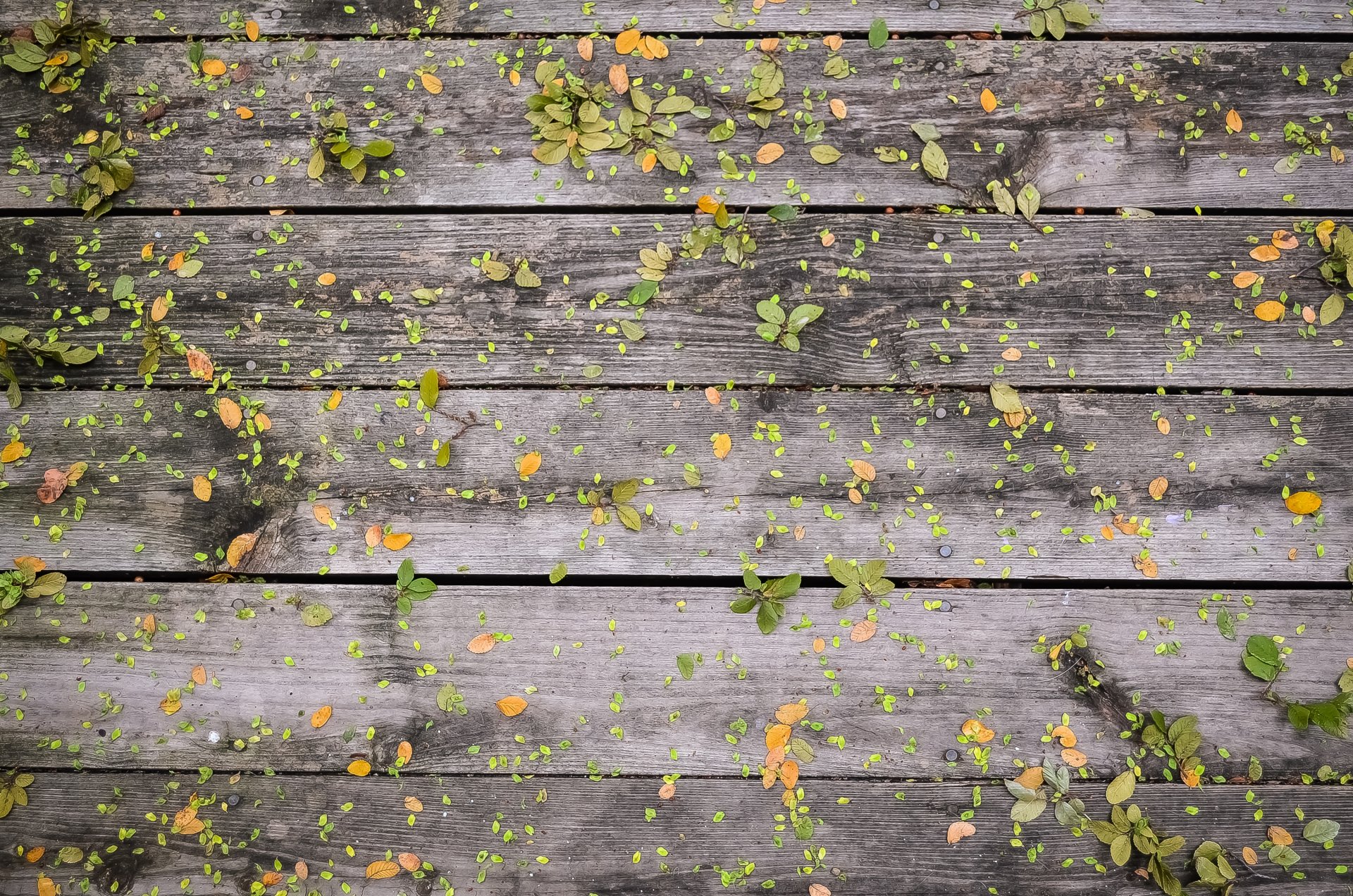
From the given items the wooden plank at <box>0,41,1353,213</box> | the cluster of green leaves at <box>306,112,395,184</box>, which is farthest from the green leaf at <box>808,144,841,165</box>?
the cluster of green leaves at <box>306,112,395,184</box>

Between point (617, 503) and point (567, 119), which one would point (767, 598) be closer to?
point (617, 503)

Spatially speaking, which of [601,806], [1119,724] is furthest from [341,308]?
[1119,724]

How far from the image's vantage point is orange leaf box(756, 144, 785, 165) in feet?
5.90

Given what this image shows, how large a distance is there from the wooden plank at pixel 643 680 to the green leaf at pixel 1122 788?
0.04 m

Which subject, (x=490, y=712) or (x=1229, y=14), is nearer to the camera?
(x=490, y=712)

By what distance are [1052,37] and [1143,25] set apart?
0.21 meters

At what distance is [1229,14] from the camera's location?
1.84 m

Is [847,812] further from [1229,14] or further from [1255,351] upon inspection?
[1229,14]

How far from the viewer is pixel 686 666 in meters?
1.71

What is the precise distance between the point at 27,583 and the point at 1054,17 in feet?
8.69

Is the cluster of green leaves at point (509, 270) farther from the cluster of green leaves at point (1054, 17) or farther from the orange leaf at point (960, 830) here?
the orange leaf at point (960, 830)

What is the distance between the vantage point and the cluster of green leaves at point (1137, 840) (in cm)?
164

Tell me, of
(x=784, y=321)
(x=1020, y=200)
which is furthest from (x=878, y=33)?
(x=784, y=321)

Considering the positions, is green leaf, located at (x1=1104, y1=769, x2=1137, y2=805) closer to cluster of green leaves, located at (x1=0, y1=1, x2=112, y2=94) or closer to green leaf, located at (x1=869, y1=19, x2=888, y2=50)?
green leaf, located at (x1=869, y1=19, x2=888, y2=50)
